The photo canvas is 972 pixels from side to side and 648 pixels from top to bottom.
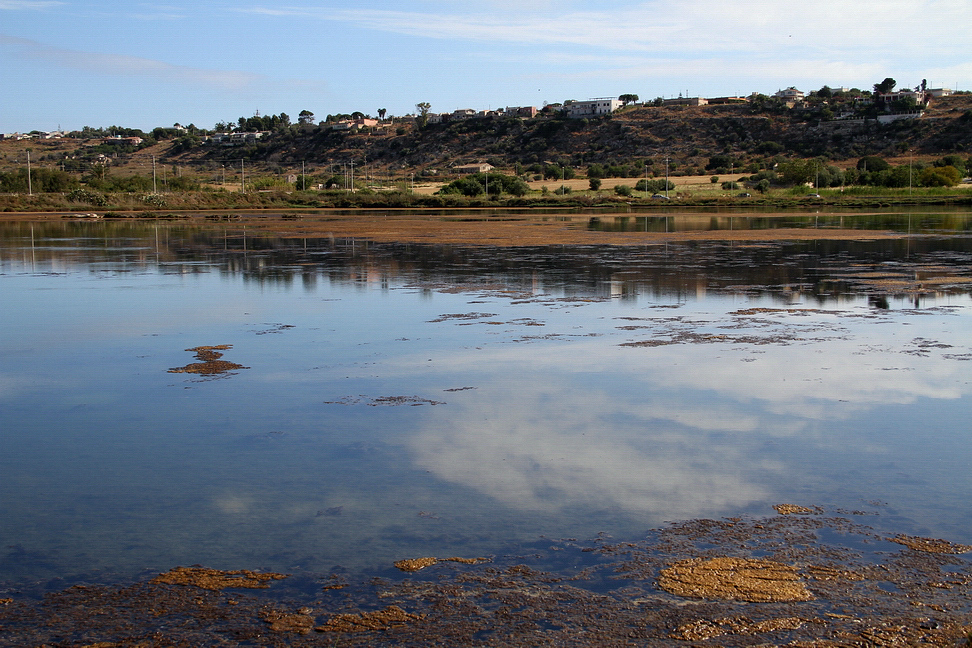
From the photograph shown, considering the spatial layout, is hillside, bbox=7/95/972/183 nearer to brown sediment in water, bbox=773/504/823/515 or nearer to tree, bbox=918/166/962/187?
tree, bbox=918/166/962/187

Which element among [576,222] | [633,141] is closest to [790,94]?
[633,141]

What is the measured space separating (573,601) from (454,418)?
3.71 m

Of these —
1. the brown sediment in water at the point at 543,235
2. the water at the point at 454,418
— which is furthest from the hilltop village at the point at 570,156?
the water at the point at 454,418

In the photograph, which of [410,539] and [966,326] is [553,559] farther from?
[966,326]

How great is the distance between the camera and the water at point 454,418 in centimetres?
590

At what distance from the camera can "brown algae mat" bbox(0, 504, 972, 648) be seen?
4453mm

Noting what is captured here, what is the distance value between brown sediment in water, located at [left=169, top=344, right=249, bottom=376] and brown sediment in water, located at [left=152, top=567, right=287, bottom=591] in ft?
17.6

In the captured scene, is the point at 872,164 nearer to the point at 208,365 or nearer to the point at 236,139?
the point at 208,365

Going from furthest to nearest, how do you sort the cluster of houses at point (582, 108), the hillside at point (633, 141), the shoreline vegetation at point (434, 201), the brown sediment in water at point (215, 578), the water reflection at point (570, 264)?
the cluster of houses at point (582, 108)
the hillside at point (633, 141)
the shoreline vegetation at point (434, 201)
the water reflection at point (570, 264)
the brown sediment in water at point (215, 578)

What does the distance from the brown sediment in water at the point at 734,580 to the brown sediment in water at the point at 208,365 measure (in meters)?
6.82

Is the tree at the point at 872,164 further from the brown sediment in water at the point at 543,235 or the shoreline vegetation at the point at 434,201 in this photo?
the brown sediment in water at the point at 543,235

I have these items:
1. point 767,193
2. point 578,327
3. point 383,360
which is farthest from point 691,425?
point 767,193

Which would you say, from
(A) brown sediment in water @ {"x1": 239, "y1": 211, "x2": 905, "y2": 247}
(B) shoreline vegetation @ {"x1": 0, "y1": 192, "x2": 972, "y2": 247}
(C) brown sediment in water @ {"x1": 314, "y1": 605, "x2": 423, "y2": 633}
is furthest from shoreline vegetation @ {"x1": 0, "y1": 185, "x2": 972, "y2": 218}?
(C) brown sediment in water @ {"x1": 314, "y1": 605, "x2": 423, "y2": 633}

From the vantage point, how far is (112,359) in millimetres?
11359
